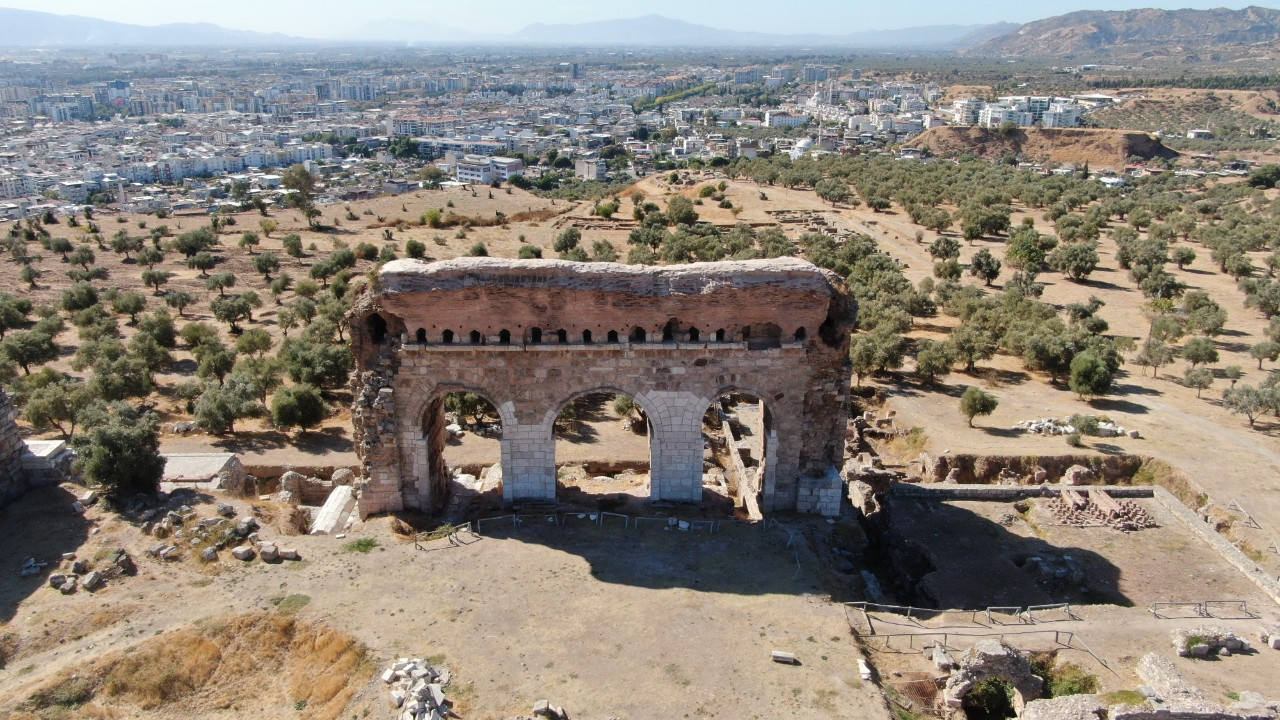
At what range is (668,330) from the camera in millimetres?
20219

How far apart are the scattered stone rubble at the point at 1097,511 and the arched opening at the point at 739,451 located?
29.3 ft

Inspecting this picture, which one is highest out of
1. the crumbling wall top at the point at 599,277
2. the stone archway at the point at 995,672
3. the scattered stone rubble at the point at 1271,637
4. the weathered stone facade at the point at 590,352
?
the crumbling wall top at the point at 599,277

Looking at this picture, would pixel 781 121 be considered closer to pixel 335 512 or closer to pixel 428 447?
pixel 428 447

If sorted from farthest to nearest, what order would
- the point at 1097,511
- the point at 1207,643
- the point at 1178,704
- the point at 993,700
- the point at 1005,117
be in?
the point at 1005,117, the point at 1097,511, the point at 1207,643, the point at 993,700, the point at 1178,704

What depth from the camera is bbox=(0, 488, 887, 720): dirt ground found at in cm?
1477

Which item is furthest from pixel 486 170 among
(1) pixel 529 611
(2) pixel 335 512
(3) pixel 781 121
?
(1) pixel 529 611

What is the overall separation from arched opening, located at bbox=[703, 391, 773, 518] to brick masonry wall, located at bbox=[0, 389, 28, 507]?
1898 cm

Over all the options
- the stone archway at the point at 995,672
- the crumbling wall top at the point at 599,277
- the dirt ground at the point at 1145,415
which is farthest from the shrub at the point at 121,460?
the dirt ground at the point at 1145,415

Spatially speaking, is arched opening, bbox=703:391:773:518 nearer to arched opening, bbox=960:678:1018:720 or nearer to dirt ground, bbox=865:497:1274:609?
dirt ground, bbox=865:497:1274:609

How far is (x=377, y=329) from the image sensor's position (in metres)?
20.3

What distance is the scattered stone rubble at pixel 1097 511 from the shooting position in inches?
893

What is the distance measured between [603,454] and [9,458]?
672 inches

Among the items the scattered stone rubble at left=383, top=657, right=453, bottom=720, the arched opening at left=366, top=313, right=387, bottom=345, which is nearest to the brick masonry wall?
the arched opening at left=366, top=313, right=387, bottom=345

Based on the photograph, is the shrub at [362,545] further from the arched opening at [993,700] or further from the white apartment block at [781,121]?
A: the white apartment block at [781,121]
